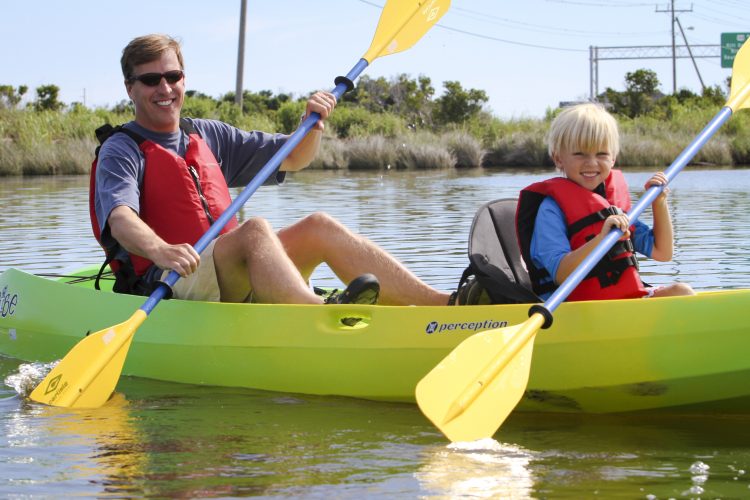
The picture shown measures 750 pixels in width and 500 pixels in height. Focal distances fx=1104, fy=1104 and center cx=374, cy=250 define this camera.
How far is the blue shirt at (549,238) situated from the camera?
11.4 feet

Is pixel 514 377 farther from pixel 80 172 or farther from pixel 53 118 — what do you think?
pixel 53 118

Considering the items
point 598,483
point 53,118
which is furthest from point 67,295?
point 53,118

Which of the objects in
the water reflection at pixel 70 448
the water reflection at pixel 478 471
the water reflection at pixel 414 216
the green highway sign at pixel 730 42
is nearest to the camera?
the water reflection at pixel 478 471

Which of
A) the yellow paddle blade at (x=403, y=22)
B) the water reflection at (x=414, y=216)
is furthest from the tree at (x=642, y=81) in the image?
the yellow paddle blade at (x=403, y=22)

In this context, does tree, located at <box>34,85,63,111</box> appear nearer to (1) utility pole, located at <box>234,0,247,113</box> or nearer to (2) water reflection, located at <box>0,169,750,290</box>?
(1) utility pole, located at <box>234,0,247,113</box>

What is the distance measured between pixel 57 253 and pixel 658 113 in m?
20.3

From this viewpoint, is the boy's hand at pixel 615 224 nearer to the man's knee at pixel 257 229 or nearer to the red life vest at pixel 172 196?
the man's knee at pixel 257 229

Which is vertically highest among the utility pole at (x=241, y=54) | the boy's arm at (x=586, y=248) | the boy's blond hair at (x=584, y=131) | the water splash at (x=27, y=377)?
the utility pole at (x=241, y=54)

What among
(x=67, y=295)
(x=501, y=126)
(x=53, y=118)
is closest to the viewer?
(x=67, y=295)

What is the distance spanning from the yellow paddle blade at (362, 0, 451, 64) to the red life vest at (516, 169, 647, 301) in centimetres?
185

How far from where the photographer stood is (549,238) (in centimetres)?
348

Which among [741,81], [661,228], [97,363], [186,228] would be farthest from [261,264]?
[741,81]

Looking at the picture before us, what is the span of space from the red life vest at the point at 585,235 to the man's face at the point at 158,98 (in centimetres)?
143

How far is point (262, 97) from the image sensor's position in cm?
3556
